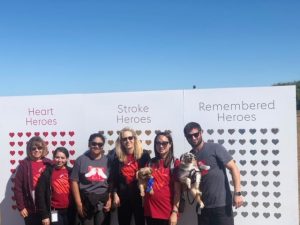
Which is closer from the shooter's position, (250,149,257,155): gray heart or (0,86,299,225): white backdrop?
(0,86,299,225): white backdrop

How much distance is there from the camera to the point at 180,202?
514cm

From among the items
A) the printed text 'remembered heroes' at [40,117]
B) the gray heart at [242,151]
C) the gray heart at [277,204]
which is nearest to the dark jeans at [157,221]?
the gray heart at [242,151]

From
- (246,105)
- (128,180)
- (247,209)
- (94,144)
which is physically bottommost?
(247,209)

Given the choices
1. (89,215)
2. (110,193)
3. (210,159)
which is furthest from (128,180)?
(210,159)

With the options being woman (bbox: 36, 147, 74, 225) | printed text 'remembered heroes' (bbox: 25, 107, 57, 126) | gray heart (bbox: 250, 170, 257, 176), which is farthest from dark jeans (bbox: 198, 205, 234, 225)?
printed text 'remembered heroes' (bbox: 25, 107, 57, 126)

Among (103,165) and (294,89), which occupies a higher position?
(294,89)

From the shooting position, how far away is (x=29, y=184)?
220 inches

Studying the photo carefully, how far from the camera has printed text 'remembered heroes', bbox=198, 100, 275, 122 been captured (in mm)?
6129

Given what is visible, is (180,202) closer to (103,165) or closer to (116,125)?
(103,165)

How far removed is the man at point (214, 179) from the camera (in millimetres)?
5023

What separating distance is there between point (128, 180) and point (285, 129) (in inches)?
100

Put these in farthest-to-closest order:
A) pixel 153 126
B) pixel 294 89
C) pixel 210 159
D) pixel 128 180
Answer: pixel 153 126 → pixel 294 89 → pixel 128 180 → pixel 210 159

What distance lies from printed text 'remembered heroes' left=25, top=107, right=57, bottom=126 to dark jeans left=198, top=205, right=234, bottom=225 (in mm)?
3103

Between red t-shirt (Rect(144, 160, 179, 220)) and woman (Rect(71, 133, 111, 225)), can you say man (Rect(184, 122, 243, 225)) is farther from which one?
woman (Rect(71, 133, 111, 225))
